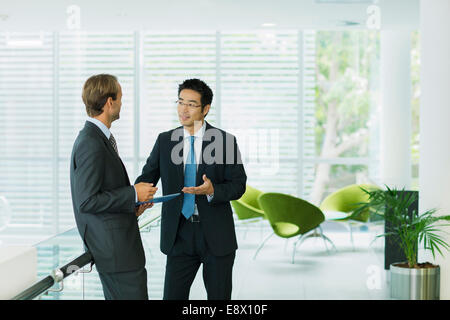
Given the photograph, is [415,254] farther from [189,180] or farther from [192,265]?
[189,180]

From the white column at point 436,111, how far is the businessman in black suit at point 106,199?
10.2 feet

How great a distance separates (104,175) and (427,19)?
11.4ft

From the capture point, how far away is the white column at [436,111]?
15.6 ft

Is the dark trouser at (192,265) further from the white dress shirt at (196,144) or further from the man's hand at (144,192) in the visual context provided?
the man's hand at (144,192)

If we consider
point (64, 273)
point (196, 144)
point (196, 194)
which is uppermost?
point (196, 144)

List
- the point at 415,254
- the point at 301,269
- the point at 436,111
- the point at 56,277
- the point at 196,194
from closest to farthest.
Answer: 1. the point at 56,277
2. the point at 196,194
3. the point at 436,111
4. the point at 415,254
5. the point at 301,269

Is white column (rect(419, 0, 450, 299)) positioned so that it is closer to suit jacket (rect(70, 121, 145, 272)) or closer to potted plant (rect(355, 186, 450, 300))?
potted plant (rect(355, 186, 450, 300))

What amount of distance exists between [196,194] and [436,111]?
104 inches

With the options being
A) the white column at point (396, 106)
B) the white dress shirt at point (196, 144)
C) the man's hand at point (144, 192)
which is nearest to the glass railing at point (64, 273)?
the man's hand at point (144, 192)

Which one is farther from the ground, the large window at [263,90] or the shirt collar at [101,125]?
the large window at [263,90]

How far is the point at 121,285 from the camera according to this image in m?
2.41

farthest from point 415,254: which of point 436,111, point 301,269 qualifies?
point 301,269

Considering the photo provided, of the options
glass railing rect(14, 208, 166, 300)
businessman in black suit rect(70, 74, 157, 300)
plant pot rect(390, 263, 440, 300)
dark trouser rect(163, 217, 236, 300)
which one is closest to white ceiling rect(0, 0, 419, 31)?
plant pot rect(390, 263, 440, 300)

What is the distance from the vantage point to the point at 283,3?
6578 mm
